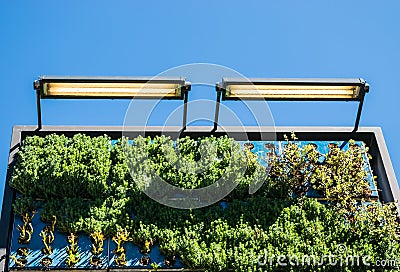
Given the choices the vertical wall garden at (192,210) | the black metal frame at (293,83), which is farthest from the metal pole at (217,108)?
the vertical wall garden at (192,210)

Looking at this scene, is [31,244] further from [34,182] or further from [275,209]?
[275,209]

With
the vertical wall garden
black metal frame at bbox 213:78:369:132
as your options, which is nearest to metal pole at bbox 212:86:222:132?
black metal frame at bbox 213:78:369:132

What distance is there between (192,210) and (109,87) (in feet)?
4.07

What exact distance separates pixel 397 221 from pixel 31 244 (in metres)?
2.90

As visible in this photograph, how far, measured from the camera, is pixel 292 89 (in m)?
10.4

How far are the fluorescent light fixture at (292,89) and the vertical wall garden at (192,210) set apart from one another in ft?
1.24

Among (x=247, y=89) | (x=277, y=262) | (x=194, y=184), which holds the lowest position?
(x=277, y=262)

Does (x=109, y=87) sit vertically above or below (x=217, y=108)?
above

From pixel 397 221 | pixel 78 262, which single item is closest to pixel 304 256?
pixel 397 221

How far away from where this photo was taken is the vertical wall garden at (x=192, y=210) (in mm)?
9664

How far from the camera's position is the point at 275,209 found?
392 inches

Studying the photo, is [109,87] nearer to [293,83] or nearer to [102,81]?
[102,81]

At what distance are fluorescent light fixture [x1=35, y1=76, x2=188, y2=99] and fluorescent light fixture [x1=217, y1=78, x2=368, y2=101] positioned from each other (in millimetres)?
406

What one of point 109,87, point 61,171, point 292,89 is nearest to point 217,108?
point 292,89
